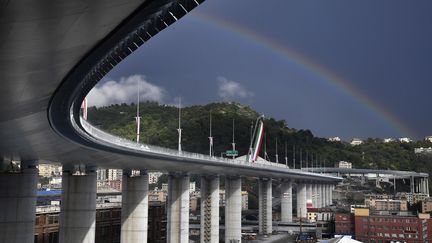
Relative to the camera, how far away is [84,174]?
5984 cm

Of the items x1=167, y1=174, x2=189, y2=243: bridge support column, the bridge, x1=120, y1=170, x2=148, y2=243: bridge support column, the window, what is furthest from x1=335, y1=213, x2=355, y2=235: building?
the window

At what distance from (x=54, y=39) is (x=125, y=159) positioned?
4566cm

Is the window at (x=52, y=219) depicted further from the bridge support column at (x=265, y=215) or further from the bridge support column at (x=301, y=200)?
the bridge support column at (x=301, y=200)

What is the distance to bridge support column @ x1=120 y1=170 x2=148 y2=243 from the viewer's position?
70125 mm

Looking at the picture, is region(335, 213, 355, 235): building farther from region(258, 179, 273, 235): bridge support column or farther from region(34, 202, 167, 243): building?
region(34, 202, 167, 243): building

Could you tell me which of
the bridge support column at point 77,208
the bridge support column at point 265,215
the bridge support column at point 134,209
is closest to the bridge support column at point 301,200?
the bridge support column at point 265,215

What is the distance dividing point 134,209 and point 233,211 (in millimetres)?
38004

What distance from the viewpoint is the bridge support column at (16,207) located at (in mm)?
43281

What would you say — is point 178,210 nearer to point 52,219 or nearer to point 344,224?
point 52,219

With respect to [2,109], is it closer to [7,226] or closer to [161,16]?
[161,16]

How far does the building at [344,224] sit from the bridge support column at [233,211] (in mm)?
25020

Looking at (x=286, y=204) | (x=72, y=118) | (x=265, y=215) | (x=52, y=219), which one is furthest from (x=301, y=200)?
(x=72, y=118)

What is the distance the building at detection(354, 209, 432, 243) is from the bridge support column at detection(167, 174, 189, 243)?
41938 mm

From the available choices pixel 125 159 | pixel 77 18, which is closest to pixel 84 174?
pixel 125 159
